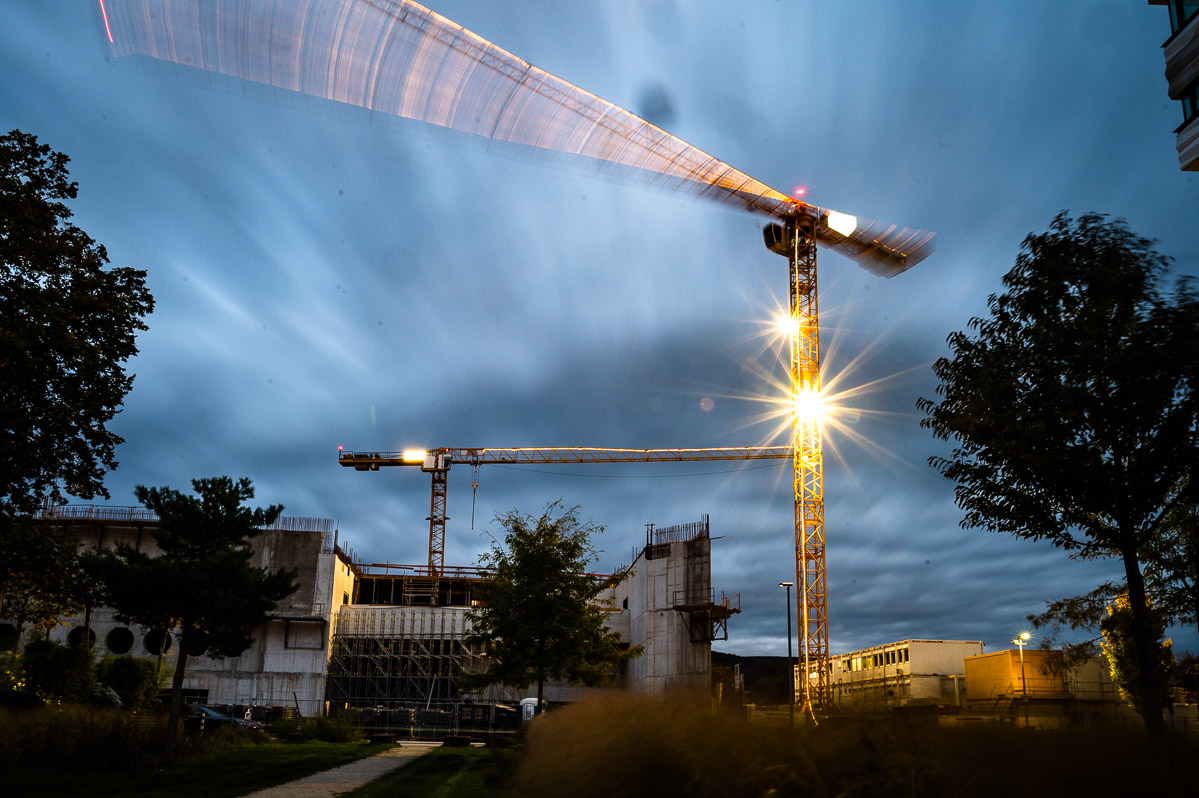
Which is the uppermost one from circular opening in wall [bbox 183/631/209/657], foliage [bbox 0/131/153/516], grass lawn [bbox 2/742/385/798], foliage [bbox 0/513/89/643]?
foliage [bbox 0/131/153/516]

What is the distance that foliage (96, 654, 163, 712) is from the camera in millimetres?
28006

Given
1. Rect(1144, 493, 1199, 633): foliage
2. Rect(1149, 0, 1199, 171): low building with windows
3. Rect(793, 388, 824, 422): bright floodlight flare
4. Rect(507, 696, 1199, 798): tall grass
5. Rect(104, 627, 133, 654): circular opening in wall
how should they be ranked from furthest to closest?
Rect(104, 627, 133, 654): circular opening in wall → Rect(793, 388, 824, 422): bright floodlight flare → Rect(1149, 0, 1199, 171): low building with windows → Rect(1144, 493, 1199, 633): foliage → Rect(507, 696, 1199, 798): tall grass

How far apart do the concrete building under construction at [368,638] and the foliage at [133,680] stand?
1394cm

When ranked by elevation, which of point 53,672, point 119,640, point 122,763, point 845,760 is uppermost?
point 845,760

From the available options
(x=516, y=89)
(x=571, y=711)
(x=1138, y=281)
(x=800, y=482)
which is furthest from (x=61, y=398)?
(x=800, y=482)

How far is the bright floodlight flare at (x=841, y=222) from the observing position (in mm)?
53938

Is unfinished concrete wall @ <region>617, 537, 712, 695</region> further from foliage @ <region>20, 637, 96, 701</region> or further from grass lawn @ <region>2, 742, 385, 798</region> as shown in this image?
foliage @ <region>20, 637, 96, 701</region>

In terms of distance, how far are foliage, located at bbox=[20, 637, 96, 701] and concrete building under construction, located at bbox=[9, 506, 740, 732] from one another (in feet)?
59.9

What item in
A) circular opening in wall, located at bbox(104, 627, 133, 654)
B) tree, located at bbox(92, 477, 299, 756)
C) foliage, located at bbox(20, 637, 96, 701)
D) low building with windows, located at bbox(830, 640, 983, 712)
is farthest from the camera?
circular opening in wall, located at bbox(104, 627, 133, 654)

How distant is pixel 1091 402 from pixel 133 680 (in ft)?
101

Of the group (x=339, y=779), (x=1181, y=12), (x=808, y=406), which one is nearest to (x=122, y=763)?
(x=339, y=779)

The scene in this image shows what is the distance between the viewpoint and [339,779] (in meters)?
17.5

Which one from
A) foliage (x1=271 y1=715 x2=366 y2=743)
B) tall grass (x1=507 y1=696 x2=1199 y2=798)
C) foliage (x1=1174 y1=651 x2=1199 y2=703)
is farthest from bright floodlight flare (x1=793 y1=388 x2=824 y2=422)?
tall grass (x1=507 y1=696 x2=1199 y2=798)

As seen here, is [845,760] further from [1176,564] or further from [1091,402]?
[1176,564]
